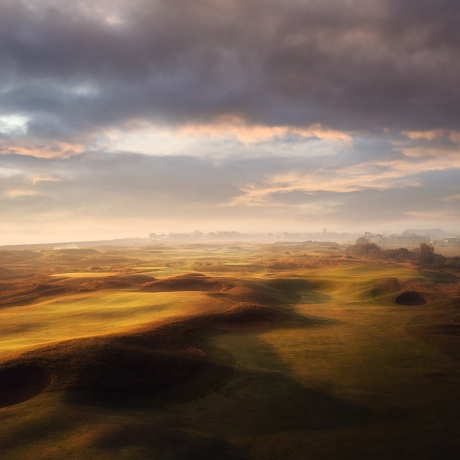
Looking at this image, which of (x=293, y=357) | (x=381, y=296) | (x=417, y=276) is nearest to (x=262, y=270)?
(x=417, y=276)

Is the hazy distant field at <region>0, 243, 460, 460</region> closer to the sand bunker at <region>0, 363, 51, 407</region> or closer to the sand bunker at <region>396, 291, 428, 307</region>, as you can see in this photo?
the sand bunker at <region>0, 363, 51, 407</region>

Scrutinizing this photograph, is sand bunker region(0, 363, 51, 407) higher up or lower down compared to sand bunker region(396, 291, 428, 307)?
higher up

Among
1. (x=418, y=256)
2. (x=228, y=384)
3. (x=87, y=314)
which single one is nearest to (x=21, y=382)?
(x=228, y=384)

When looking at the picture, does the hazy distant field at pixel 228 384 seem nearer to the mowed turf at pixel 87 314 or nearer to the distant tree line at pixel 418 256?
the mowed turf at pixel 87 314

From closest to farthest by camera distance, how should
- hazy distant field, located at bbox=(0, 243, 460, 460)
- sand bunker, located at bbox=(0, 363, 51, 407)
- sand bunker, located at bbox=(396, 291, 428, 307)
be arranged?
hazy distant field, located at bbox=(0, 243, 460, 460), sand bunker, located at bbox=(0, 363, 51, 407), sand bunker, located at bbox=(396, 291, 428, 307)

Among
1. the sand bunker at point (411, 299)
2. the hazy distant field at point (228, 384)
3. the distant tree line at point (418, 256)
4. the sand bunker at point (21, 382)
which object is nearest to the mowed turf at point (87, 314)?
the hazy distant field at point (228, 384)

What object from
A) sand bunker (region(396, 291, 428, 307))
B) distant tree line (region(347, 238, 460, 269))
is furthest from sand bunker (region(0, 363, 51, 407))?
distant tree line (region(347, 238, 460, 269))

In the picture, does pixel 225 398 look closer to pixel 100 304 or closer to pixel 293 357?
pixel 293 357
